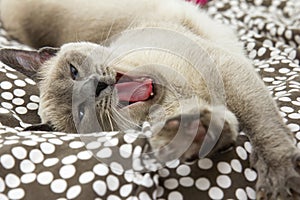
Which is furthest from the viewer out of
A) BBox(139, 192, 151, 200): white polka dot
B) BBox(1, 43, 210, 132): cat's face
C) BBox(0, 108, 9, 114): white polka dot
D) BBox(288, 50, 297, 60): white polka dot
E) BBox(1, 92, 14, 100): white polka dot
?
BBox(288, 50, 297, 60): white polka dot

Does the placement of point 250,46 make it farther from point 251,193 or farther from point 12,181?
point 12,181

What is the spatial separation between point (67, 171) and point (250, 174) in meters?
0.41

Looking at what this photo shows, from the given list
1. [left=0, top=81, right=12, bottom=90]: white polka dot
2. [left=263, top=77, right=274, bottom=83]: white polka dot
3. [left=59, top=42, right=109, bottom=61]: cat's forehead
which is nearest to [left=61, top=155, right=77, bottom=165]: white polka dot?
[left=59, top=42, right=109, bottom=61]: cat's forehead

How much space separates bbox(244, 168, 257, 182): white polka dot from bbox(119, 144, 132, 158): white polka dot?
0.90 ft

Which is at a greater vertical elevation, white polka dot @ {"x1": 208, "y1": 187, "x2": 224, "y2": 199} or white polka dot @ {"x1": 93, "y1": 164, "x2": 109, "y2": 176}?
white polka dot @ {"x1": 93, "y1": 164, "x2": 109, "y2": 176}

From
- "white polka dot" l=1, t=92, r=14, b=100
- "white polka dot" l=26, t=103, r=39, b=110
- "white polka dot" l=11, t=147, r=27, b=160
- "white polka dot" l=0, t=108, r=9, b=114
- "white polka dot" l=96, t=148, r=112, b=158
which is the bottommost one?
"white polka dot" l=26, t=103, r=39, b=110

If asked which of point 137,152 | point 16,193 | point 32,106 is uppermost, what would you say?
point 137,152

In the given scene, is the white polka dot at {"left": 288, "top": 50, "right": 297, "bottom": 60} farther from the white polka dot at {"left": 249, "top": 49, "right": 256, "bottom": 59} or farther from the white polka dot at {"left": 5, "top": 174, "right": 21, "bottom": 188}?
the white polka dot at {"left": 5, "top": 174, "right": 21, "bottom": 188}

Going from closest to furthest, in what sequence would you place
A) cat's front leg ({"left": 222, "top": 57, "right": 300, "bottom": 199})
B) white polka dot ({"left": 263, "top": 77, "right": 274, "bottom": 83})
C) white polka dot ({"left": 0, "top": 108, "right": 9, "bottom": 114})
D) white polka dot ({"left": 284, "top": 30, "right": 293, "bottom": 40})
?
cat's front leg ({"left": 222, "top": 57, "right": 300, "bottom": 199}) → white polka dot ({"left": 0, "top": 108, "right": 9, "bottom": 114}) → white polka dot ({"left": 263, "top": 77, "right": 274, "bottom": 83}) → white polka dot ({"left": 284, "top": 30, "right": 293, "bottom": 40})

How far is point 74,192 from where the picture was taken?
1.06m

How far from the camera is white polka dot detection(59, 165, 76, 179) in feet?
3.57

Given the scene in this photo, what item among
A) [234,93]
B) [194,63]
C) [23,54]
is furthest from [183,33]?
[23,54]

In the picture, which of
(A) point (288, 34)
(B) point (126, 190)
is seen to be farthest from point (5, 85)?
(A) point (288, 34)

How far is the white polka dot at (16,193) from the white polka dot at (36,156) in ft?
0.25
